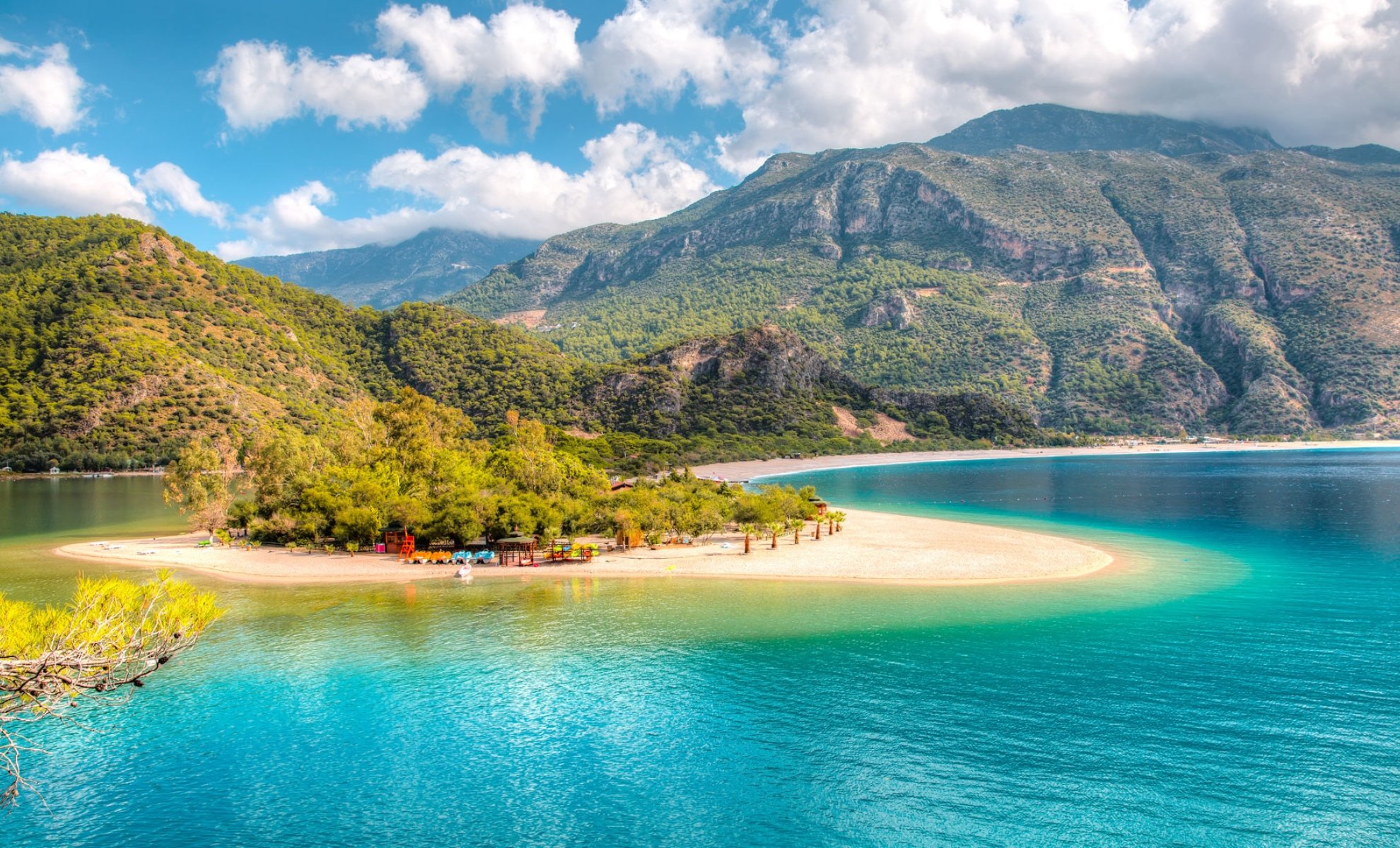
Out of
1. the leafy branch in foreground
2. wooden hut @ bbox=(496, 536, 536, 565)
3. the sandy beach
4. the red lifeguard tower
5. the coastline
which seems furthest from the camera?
the coastline

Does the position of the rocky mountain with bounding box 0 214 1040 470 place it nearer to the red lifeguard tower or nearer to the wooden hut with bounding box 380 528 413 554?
the wooden hut with bounding box 380 528 413 554

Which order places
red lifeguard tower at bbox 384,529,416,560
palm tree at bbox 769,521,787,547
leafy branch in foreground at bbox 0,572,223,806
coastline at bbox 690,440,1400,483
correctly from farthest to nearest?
coastline at bbox 690,440,1400,483, palm tree at bbox 769,521,787,547, red lifeguard tower at bbox 384,529,416,560, leafy branch in foreground at bbox 0,572,223,806

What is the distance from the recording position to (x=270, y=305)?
171875 millimetres

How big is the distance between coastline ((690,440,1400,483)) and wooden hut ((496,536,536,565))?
7685cm

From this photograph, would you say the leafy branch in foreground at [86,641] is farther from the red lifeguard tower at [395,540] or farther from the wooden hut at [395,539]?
the wooden hut at [395,539]

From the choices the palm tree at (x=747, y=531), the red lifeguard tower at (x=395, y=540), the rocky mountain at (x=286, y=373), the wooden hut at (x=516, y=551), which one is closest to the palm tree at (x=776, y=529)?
the palm tree at (x=747, y=531)

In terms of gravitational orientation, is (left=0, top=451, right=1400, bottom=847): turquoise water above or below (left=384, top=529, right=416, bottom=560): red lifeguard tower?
below

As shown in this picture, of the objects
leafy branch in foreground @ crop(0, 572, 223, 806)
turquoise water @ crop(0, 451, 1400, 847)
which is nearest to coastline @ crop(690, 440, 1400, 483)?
turquoise water @ crop(0, 451, 1400, 847)

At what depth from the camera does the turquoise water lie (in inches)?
776

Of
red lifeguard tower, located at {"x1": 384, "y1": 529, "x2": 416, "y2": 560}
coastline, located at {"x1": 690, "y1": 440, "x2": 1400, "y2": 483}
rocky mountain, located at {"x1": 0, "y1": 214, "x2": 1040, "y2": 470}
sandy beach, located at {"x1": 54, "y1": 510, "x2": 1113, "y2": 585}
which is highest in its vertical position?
rocky mountain, located at {"x1": 0, "y1": 214, "x2": 1040, "y2": 470}

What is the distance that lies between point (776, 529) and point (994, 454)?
444 feet

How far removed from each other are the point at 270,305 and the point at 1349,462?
694ft

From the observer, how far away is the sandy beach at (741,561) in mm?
49906

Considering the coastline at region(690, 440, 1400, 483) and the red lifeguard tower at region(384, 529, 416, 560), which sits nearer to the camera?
the red lifeguard tower at region(384, 529, 416, 560)
